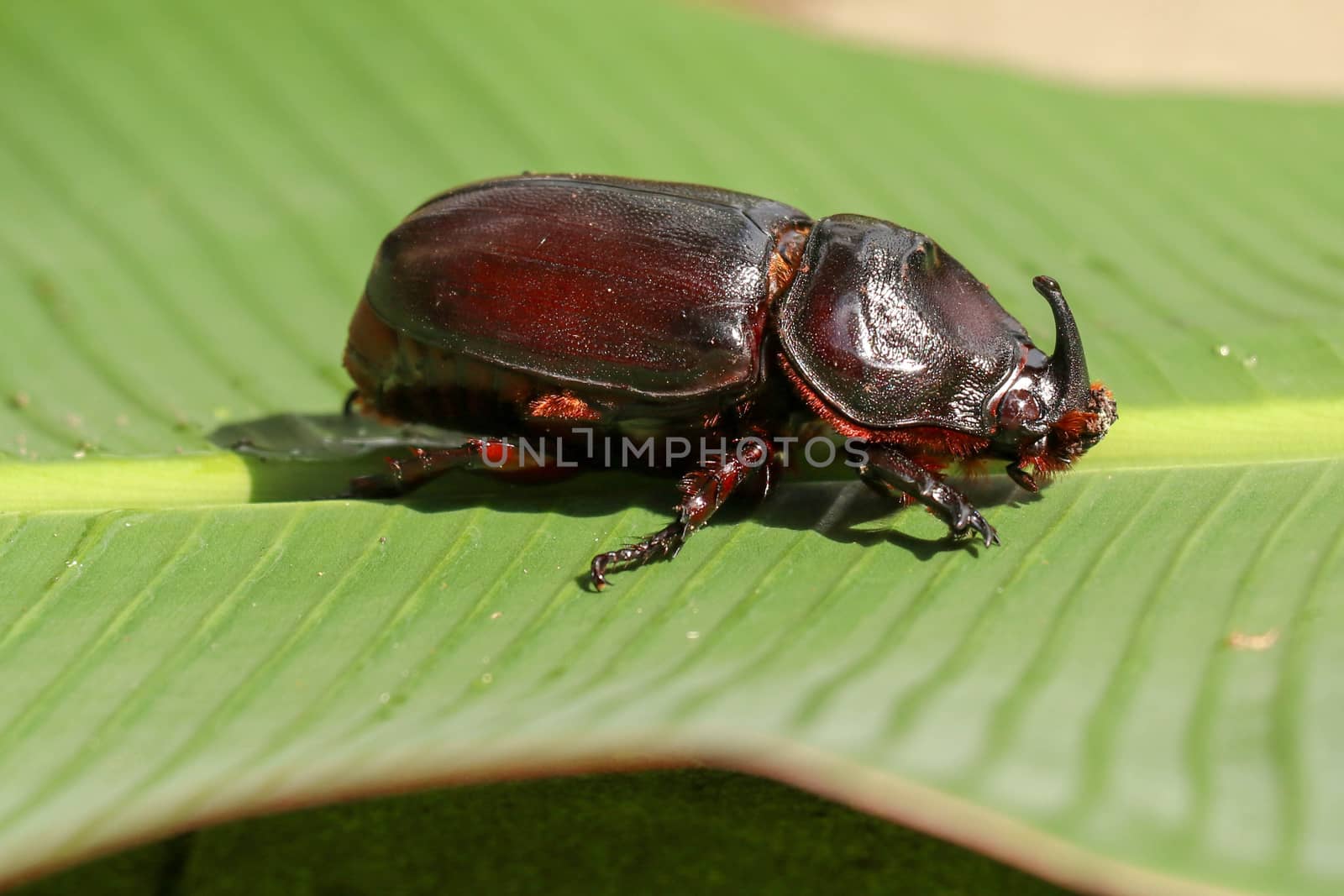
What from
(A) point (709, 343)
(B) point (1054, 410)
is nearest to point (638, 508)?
(A) point (709, 343)

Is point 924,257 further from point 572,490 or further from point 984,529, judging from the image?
point 572,490

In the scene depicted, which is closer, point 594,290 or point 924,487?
point 924,487

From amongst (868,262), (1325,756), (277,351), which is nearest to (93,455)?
(277,351)

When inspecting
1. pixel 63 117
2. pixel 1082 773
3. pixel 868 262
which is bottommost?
pixel 1082 773

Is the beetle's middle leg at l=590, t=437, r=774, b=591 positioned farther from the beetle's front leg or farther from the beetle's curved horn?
the beetle's curved horn

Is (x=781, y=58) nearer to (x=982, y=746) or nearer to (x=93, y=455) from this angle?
(x=93, y=455)

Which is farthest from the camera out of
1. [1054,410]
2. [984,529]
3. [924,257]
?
[924,257]

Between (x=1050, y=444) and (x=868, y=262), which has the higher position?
(x=868, y=262)

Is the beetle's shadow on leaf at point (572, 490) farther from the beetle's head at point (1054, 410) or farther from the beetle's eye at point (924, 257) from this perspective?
the beetle's eye at point (924, 257)
